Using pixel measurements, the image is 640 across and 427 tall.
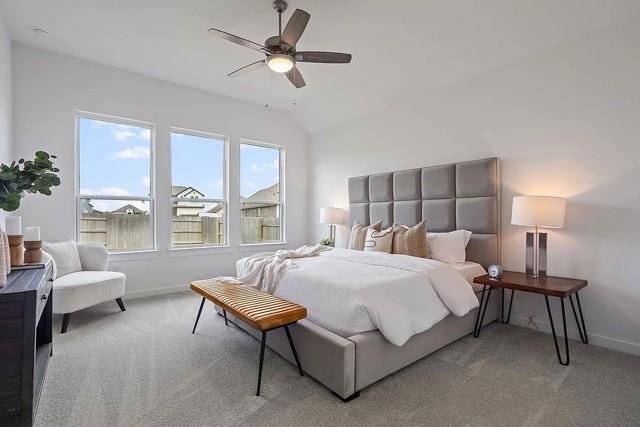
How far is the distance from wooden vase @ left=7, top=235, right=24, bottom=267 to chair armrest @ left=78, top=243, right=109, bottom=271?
63.6 inches

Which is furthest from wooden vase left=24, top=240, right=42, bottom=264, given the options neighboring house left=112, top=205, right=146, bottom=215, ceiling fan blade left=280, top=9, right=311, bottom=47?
ceiling fan blade left=280, top=9, right=311, bottom=47

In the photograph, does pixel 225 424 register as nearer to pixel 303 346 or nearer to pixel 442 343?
pixel 303 346

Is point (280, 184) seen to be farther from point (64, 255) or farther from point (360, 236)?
point (64, 255)

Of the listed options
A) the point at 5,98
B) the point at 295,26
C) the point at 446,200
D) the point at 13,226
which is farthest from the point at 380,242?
the point at 5,98

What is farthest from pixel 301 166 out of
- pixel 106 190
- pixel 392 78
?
pixel 106 190

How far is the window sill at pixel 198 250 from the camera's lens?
4.62m

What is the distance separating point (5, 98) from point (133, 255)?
214cm

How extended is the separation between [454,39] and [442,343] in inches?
117

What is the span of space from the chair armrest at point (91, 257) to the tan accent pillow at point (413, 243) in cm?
350

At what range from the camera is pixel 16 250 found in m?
2.19

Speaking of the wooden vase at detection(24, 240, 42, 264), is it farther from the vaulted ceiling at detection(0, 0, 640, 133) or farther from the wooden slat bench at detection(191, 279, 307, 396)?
the vaulted ceiling at detection(0, 0, 640, 133)

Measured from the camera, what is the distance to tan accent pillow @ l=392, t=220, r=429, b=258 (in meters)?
3.48

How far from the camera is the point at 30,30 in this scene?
129 inches

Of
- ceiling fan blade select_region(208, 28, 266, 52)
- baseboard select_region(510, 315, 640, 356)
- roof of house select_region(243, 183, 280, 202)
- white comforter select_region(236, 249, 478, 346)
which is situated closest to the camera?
white comforter select_region(236, 249, 478, 346)
